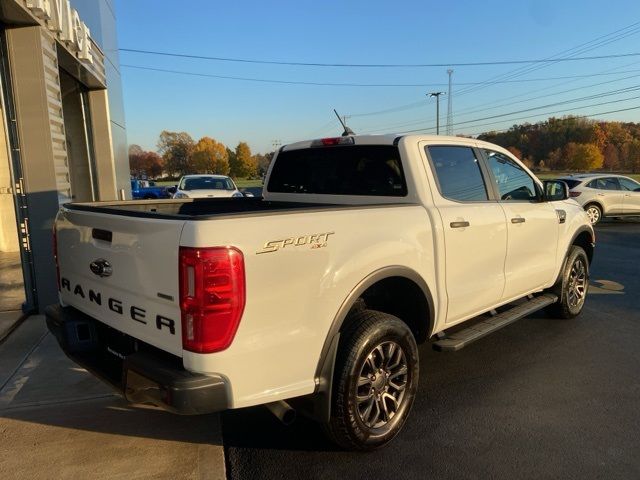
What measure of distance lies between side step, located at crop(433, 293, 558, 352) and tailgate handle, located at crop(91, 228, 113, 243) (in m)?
2.34

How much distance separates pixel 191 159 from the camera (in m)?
121

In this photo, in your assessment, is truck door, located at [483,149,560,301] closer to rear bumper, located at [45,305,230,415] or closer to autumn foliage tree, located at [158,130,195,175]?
rear bumper, located at [45,305,230,415]

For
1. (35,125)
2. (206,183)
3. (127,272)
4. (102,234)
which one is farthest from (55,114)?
(206,183)

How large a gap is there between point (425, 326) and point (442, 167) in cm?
124

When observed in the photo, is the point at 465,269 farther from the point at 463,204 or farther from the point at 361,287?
the point at 361,287

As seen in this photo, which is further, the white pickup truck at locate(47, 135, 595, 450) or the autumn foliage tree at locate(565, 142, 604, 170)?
the autumn foliage tree at locate(565, 142, 604, 170)

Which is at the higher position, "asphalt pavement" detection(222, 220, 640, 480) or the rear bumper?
the rear bumper

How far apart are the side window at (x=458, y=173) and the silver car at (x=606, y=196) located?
43.5ft

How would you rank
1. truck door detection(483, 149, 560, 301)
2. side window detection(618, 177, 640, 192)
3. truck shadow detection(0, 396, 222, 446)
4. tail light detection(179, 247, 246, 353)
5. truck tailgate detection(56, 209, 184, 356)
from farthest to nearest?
side window detection(618, 177, 640, 192), truck door detection(483, 149, 560, 301), truck shadow detection(0, 396, 222, 446), truck tailgate detection(56, 209, 184, 356), tail light detection(179, 247, 246, 353)

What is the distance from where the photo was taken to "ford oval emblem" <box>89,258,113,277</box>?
2805 mm

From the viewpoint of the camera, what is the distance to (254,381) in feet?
8.03

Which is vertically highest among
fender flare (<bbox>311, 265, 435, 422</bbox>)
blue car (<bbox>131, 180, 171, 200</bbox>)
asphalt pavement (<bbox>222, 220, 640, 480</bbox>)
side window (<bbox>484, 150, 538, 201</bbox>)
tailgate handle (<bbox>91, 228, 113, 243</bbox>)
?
side window (<bbox>484, 150, 538, 201</bbox>)

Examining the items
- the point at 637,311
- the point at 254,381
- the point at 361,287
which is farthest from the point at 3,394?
the point at 637,311

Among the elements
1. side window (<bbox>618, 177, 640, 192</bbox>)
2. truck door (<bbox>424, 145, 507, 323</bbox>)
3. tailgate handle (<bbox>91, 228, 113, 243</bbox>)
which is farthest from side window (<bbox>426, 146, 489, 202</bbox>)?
side window (<bbox>618, 177, 640, 192</bbox>)
